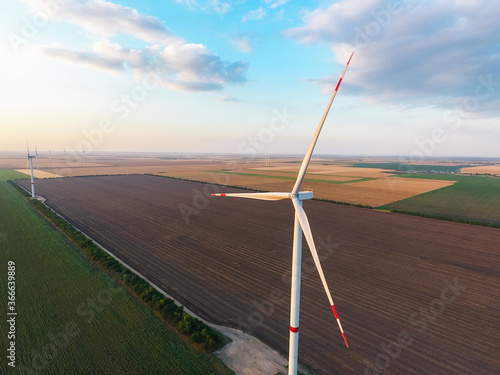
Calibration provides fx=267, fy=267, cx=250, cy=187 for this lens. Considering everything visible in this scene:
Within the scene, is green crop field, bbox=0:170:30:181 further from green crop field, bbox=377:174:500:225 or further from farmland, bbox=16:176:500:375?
green crop field, bbox=377:174:500:225

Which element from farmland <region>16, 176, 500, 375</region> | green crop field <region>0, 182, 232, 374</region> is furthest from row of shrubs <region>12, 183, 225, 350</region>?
farmland <region>16, 176, 500, 375</region>

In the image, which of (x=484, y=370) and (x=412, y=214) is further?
(x=412, y=214)

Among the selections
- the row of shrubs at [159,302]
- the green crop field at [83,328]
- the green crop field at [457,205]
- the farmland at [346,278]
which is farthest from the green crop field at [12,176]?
the green crop field at [457,205]

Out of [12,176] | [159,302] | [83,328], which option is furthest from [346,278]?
[12,176]

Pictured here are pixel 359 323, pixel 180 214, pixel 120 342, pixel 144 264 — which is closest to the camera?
pixel 120 342

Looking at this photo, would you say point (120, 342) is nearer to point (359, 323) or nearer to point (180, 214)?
point (359, 323)

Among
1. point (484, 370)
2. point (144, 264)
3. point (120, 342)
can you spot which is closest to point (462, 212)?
point (484, 370)

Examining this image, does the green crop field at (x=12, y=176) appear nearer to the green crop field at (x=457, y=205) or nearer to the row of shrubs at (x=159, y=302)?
the row of shrubs at (x=159, y=302)
